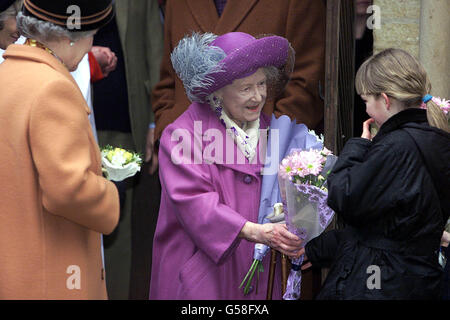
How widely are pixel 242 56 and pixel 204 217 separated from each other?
0.79m

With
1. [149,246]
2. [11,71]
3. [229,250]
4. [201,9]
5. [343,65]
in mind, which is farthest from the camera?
[149,246]

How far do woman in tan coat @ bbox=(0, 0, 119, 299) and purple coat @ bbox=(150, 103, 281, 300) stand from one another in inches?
18.3

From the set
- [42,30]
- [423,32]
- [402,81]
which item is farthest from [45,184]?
[423,32]

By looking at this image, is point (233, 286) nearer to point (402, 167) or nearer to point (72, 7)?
point (402, 167)

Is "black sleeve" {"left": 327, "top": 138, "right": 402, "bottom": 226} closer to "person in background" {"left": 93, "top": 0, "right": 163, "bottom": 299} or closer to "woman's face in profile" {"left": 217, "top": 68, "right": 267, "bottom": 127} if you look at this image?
"woman's face in profile" {"left": 217, "top": 68, "right": 267, "bottom": 127}

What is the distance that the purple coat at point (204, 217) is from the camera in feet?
11.7

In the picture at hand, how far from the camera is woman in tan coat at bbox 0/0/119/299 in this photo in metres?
3.00

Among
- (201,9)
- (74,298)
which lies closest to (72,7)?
(74,298)

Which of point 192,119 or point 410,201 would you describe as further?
point 192,119

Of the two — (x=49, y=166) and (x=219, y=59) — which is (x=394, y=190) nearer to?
(x=219, y=59)

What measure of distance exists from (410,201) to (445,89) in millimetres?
1663

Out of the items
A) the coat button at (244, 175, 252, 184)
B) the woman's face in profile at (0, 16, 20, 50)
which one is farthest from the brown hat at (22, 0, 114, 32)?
the coat button at (244, 175, 252, 184)

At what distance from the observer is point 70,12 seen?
10.5 feet

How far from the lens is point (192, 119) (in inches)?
148
